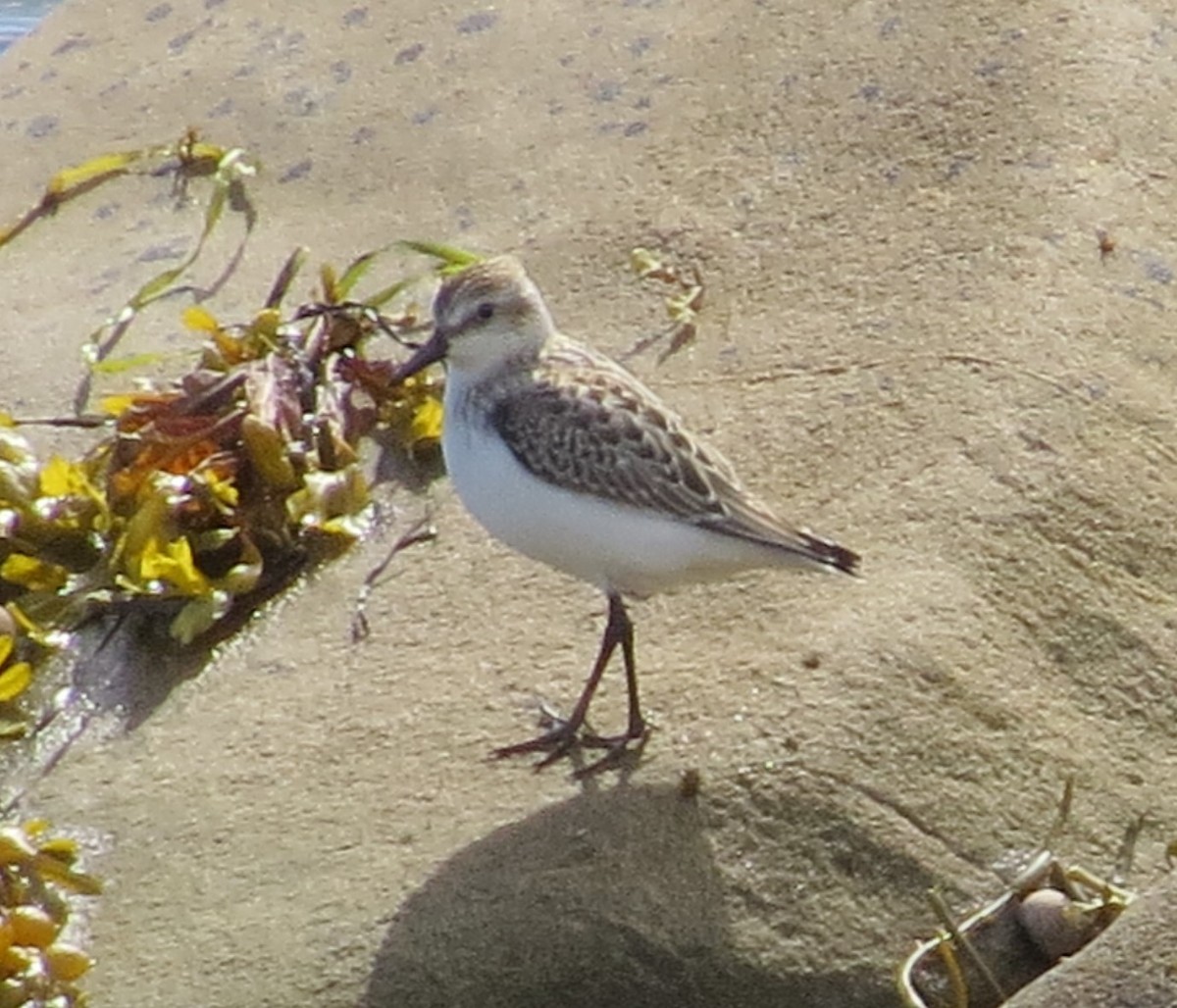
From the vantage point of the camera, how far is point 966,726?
15.9 feet

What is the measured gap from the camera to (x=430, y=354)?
5344 millimetres

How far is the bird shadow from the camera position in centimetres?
447

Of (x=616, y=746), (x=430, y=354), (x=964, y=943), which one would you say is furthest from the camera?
(x=430, y=354)

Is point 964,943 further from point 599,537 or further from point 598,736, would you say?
point 599,537

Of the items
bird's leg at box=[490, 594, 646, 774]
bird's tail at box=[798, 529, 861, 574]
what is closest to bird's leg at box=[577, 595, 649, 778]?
bird's leg at box=[490, 594, 646, 774]

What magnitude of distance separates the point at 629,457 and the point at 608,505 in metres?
0.11

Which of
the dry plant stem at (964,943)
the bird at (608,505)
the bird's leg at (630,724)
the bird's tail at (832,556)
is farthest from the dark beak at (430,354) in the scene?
the dry plant stem at (964,943)

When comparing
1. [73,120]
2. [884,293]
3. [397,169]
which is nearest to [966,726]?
[884,293]

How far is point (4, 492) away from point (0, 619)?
41 cm

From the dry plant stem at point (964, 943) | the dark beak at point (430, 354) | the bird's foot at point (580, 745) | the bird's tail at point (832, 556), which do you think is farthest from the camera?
the dark beak at point (430, 354)

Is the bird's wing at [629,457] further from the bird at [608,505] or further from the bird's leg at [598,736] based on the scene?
the bird's leg at [598,736]

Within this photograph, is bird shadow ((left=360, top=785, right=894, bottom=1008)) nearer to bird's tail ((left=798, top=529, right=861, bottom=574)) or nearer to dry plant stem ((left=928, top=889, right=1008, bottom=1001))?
dry plant stem ((left=928, top=889, right=1008, bottom=1001))

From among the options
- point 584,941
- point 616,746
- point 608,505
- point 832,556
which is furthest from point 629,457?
point 584,941

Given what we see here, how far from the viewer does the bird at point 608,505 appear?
490 centimetres
